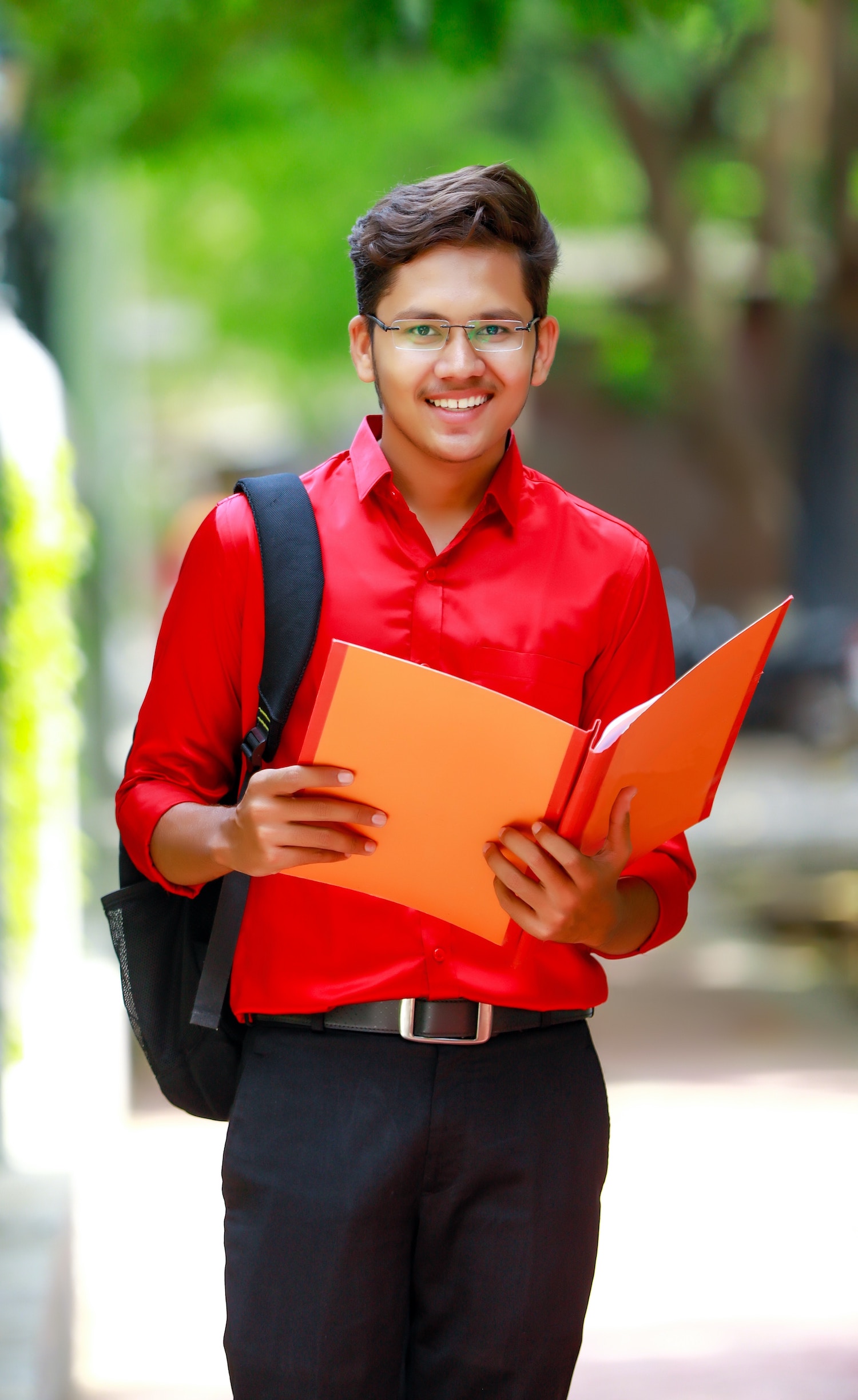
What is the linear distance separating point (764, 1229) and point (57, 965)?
2.16 m

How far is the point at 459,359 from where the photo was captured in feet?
6.60

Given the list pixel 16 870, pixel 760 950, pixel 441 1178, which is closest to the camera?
pixel 441 1178

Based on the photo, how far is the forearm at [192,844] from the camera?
6.50ft

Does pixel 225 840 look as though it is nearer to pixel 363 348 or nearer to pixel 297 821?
pixel 297 821

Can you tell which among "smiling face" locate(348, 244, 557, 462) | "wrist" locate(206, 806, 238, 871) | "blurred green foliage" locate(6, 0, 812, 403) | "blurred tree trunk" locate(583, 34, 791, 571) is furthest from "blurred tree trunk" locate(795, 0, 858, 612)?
"wrist" locate(206, 806, 238, 871)

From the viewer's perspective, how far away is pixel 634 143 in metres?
11.6

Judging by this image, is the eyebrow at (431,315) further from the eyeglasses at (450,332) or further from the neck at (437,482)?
the neck at (437,482)

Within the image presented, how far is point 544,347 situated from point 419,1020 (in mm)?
821

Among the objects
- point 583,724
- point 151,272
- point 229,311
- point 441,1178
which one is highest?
point 151,272

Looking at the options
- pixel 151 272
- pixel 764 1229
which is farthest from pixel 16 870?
pixel 151 272

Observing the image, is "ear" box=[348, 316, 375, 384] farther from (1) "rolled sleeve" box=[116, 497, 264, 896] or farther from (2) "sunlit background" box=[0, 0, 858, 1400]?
(2) "sunlit background" box=[0, 0, 858, 1400]

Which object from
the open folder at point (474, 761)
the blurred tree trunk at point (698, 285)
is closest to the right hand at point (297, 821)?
the open folder at point (474, 761)

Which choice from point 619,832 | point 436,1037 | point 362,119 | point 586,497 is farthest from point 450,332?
point 586,497

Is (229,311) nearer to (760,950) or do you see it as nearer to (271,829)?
(760,950)
